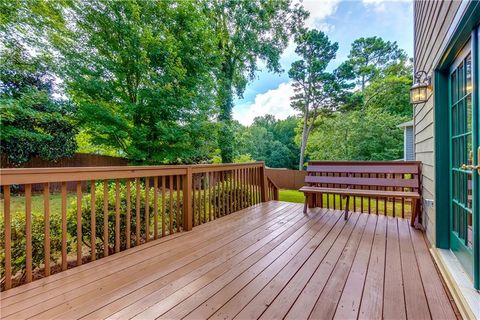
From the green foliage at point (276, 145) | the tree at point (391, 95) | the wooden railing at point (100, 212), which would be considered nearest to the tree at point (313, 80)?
the tree at point (391, 95)

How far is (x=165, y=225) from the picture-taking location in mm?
3000

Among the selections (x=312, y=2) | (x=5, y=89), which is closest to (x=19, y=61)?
(x=5, y=89)

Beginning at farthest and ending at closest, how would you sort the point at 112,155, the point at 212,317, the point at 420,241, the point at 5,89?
1. the point at 112,155
2. the point at 5,89
3. the point at 420,241
4. the point at 212,317

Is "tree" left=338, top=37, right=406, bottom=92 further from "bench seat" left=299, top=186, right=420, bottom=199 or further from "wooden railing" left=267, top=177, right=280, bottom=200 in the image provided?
"bench seat" left=299, top=186, right=420, bottom=199

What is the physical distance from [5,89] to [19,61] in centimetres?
77

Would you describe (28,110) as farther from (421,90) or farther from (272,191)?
(421,90)

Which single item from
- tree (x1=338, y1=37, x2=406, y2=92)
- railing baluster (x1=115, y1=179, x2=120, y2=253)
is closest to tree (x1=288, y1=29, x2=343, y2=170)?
tree (x1=338, y1=37, x2=406, y2=92)

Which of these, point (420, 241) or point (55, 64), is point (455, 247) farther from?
point (55, 64)

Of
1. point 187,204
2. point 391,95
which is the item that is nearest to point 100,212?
point 187,204

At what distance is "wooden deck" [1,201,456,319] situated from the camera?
1450 millimetres

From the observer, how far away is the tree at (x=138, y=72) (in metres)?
5.51

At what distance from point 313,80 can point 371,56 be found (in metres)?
5.17

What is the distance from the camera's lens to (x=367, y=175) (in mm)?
3965

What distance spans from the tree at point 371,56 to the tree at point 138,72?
1325 centimetres
